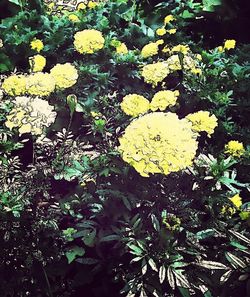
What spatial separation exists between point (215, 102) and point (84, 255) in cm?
96

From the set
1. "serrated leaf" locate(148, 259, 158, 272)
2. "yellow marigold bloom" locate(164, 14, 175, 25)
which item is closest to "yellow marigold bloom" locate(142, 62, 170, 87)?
"yellow marigold bloom" locate(164, 14, 175, 25)

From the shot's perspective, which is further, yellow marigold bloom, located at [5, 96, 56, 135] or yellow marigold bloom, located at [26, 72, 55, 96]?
yellow marigold bloom, located at [26, 72, 55, 96]

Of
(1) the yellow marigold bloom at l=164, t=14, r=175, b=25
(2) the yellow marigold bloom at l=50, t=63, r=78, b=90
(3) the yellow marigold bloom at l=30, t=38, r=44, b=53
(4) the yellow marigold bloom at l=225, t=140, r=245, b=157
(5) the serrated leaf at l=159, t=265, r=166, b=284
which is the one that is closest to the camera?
(5) the serrated leaf at l=159, t=265, r=166, b=284

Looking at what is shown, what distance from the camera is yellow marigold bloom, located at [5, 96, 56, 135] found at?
1.56 meters

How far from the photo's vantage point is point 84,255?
5.24 ft

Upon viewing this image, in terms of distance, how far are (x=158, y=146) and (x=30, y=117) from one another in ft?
1.74

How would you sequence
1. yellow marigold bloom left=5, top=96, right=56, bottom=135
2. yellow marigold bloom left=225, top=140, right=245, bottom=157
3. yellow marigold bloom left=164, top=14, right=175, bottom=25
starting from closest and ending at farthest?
1. yellow marigold bloom left=5, top=96, right=56, bottom=135
2. yellow marigold bloom left=225, top=140, right=245, bottom=157
3. yellow marigold bloom left=164, top=14, right=175, bottom=25

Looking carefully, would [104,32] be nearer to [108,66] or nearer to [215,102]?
[108,66]

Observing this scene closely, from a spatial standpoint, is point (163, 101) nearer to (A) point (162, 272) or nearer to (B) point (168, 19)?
(A) point (162, 272)

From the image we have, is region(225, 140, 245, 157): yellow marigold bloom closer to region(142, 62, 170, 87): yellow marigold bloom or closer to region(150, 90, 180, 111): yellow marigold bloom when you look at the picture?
region(150, 90, 180, 111): yellow marigold bloom

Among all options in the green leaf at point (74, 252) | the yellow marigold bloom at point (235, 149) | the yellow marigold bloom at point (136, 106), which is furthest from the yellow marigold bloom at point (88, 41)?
the green leaf at point (74, 252)

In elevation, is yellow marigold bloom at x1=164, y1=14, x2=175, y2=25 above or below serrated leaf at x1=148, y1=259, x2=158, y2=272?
below

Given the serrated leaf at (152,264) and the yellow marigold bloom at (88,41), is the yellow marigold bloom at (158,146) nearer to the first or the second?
the serrated leaf at (152,264)

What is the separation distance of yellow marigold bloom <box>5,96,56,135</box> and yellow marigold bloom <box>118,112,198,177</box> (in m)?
0.36
